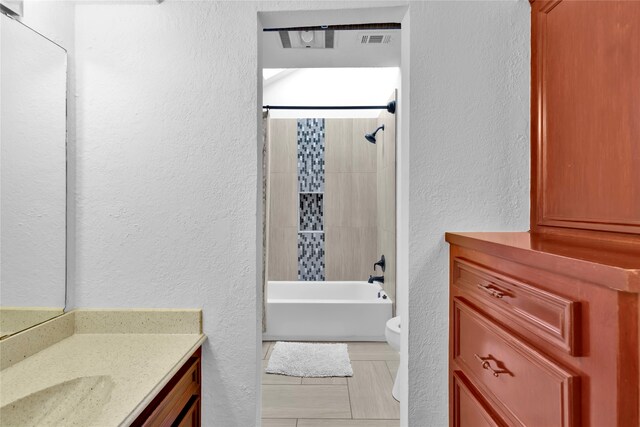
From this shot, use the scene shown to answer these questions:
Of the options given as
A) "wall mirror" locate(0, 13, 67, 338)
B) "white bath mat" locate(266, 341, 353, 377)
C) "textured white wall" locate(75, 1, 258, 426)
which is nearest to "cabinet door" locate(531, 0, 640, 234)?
"textured white wall" locate(75, 1, 258, 426)

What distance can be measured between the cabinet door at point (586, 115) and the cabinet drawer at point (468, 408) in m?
0.61

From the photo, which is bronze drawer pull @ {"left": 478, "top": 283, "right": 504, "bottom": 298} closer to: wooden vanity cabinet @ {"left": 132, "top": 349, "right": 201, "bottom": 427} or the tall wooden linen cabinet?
the tall wooden linen cabinet

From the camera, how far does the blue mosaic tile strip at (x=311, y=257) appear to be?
182 inches

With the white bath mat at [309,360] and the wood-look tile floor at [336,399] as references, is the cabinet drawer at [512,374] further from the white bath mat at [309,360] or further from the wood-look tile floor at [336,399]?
the white bath mat at [309,360]

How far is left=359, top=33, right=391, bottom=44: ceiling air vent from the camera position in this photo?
104 inches

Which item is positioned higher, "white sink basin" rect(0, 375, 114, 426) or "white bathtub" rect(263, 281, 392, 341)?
"white sink basin" rect(0, 375, 114, 426)

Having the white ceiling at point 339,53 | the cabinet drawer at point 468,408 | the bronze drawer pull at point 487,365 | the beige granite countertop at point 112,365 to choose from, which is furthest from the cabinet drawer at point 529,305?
the white ceiling at point 339,53

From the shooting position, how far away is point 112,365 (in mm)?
1278

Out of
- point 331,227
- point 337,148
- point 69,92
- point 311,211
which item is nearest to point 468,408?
point 69,92

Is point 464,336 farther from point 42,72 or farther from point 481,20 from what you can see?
point 42,72

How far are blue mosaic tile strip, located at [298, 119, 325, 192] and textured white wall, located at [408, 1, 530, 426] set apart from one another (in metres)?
3.06

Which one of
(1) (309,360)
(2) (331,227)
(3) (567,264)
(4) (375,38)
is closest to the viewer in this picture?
(3) (567,264)

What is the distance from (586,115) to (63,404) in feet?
5.50

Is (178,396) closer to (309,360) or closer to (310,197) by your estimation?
(309,360)
